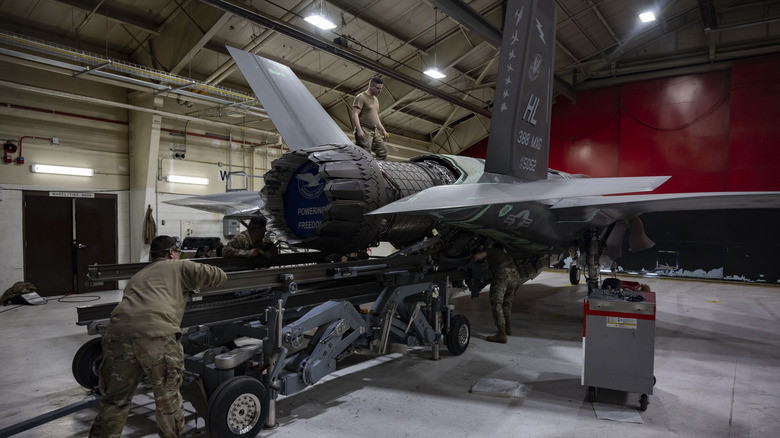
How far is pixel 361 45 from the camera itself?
11.6 m

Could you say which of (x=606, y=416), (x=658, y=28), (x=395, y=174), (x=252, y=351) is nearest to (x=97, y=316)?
(x=252, y=351)

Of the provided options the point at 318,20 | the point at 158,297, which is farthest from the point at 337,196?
the point at 318,20

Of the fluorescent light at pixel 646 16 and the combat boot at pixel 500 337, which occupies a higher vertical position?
the fluorescent light at pixel 646 16

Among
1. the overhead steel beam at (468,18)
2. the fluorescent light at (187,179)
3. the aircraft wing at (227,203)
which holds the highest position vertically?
the overhead steel beam at (468,18)

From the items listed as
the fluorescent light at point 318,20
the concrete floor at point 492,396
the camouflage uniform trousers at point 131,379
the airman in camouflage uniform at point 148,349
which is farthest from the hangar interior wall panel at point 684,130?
the camouflage uniform trousers at point 131,379

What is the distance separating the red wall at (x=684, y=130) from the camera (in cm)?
1417

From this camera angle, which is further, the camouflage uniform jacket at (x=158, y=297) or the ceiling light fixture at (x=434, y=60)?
the ceiling light fixture at (x=434, y=60)

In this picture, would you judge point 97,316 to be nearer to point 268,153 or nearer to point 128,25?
point 128,25

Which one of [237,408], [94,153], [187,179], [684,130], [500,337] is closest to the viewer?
[237,408]

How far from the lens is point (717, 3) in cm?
1431

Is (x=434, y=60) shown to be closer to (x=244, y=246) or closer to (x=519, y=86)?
(x=519, y=86)

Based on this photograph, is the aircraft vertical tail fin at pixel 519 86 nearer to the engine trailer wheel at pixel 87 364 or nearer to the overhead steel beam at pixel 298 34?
the engine trailer wheel at pixel 87 364

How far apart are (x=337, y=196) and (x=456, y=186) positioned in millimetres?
1180

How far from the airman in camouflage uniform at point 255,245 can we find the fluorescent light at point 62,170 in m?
7.49
